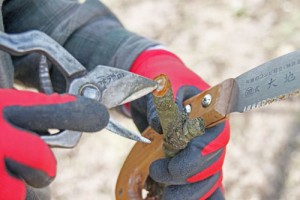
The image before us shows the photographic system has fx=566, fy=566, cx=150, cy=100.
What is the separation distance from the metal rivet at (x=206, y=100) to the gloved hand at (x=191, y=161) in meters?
0.07

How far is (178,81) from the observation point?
1.21 meters

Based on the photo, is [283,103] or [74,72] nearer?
[74,72]

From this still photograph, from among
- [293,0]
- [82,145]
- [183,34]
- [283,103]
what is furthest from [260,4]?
[82,145]

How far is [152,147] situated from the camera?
1.15m

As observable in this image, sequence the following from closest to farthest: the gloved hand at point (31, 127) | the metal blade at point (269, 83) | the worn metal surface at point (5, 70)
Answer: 1. the gloved hand at point (31, 127)
2. the metal blade at point (269, 83)
3. the worn metal surface at point (5, 70)

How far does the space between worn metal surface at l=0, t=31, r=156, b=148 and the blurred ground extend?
1.02 metres

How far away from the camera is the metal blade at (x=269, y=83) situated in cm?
91

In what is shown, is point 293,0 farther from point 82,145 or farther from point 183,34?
point 82,145

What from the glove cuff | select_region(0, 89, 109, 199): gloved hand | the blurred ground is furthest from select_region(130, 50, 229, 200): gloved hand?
the blurred ground

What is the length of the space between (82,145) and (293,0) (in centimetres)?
119

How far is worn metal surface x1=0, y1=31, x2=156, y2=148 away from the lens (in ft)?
3.16

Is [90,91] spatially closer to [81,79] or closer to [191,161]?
[81,79]

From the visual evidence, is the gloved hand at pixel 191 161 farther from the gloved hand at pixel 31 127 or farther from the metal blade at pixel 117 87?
the gloved hand at pixel 31 127

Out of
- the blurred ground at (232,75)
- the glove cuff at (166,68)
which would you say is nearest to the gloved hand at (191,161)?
the glove cuff at (166,68)
